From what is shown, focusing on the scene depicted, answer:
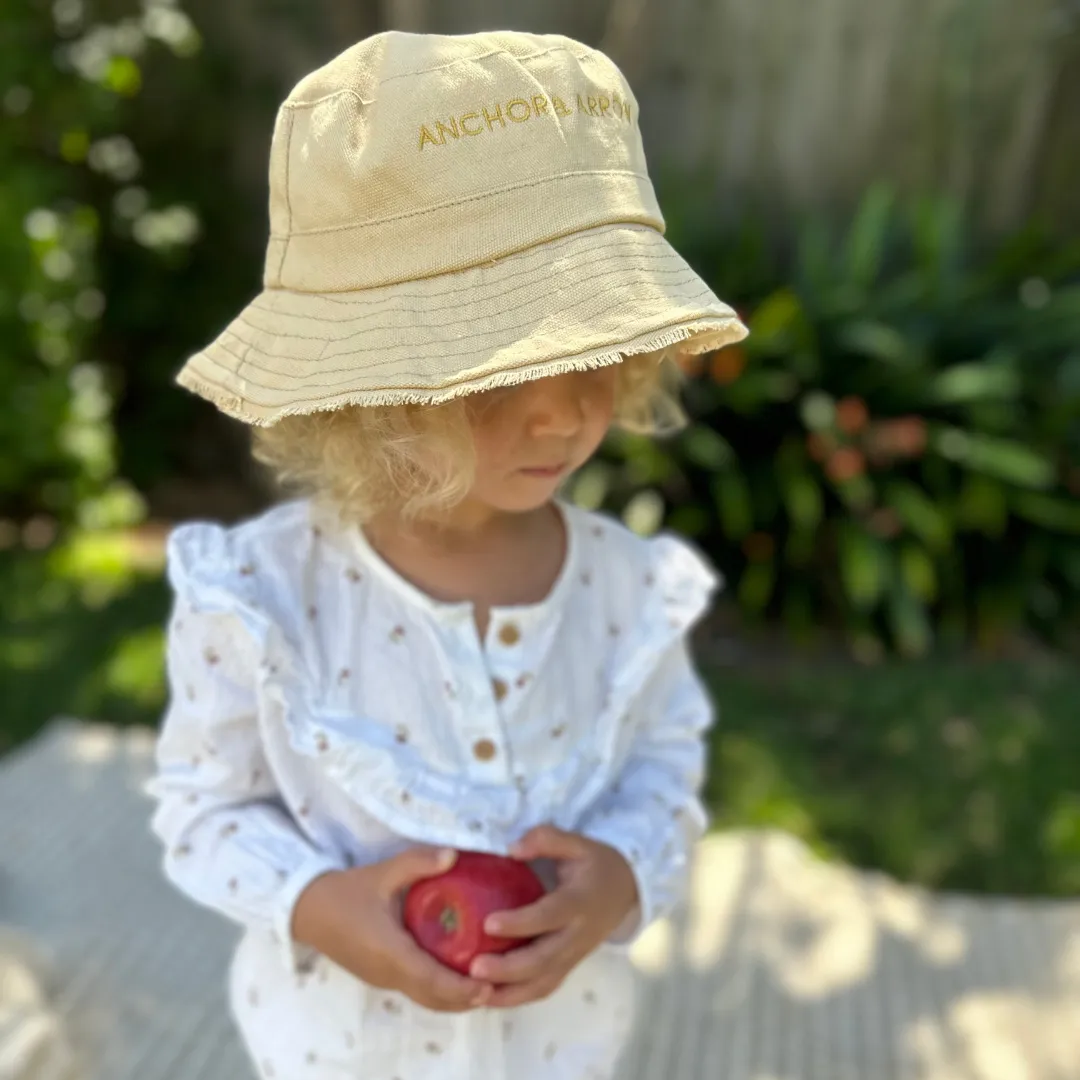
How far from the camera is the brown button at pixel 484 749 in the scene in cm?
140

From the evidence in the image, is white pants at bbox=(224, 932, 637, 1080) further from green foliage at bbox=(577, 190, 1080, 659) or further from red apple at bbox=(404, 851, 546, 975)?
green foliage at bbox=(577, 190, 1080, 659)

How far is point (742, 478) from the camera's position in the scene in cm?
414

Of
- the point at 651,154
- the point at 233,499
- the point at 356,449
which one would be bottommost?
A: the point at 233,499

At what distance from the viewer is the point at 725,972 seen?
2703 mm

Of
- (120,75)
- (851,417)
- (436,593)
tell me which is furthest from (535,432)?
(120,75)

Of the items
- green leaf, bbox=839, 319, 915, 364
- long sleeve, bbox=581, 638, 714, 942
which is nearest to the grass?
green leaf, bbox=839, 319, 915, 364

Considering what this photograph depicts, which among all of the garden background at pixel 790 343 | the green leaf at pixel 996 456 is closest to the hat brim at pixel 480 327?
the garden background at pixel 790 343

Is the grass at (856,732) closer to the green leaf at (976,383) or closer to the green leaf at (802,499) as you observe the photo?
the green leaf at (802,499)

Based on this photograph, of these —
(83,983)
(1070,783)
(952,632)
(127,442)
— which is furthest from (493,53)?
(127,442)

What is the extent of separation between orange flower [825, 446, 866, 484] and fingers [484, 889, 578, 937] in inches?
114

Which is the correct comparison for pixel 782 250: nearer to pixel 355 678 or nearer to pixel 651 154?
pixel 651 154

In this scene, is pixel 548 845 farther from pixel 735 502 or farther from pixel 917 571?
pixel 917 571

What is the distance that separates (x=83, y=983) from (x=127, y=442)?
10.3ft

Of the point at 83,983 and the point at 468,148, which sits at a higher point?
the point at 468,148
